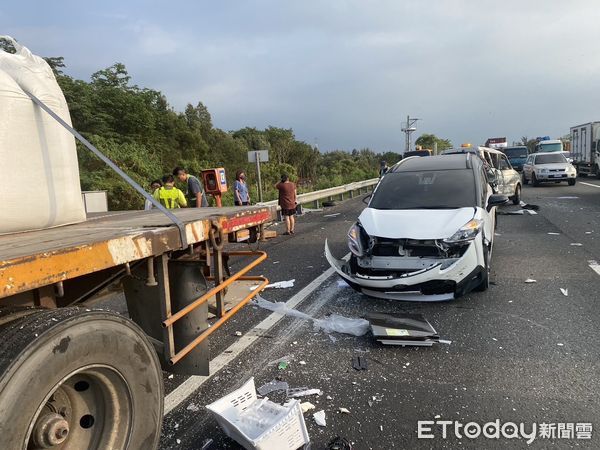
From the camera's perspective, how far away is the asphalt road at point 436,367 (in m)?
2.97

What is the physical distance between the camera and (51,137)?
2.58 metres

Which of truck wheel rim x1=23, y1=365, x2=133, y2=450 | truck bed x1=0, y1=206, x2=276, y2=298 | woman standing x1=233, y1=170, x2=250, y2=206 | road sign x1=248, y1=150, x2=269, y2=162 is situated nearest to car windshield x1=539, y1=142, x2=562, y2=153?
road sign x1=248, y1=150, x2=269, y2=162

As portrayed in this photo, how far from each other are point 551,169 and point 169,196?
19845mm

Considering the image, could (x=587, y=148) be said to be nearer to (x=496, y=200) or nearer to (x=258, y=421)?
(x=496, y=200)

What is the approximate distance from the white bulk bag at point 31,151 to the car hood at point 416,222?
3.55 m

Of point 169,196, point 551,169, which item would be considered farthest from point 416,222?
point 551,169

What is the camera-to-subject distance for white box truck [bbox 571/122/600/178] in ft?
82.6

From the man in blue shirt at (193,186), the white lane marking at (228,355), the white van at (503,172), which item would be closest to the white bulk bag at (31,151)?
the white lane marking at (228,355)

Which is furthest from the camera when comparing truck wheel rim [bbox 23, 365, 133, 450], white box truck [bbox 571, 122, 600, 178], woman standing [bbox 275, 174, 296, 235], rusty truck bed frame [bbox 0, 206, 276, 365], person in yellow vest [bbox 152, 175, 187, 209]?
white box truck [bbox 571, 122, 600, 178]

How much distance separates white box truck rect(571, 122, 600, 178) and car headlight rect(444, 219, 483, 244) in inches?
954

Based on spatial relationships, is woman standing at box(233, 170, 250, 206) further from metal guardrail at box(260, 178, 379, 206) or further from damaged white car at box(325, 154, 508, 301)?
damaged white car at box(325, 154, 508, 301)

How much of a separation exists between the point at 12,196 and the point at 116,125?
88.6 ft

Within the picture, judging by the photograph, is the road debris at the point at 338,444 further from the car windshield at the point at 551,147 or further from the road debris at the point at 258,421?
the car windshield at the point at 551,147

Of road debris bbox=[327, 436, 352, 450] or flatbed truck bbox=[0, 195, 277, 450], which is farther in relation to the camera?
road debris bbox=[327, 436, 352, 450]
